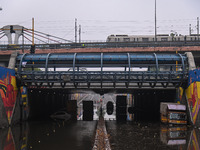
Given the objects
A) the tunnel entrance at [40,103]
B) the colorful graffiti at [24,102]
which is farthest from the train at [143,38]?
the colorful graffiti at [24,102]

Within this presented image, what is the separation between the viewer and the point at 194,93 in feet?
101

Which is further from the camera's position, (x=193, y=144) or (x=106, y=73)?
(x=106, y=73)

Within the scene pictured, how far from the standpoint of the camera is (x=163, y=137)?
23406 mm

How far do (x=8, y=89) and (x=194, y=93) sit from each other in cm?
2334

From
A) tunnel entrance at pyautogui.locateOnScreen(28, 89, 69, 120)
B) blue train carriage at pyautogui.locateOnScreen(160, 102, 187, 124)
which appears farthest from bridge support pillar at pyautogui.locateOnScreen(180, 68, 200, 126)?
tunnel entrance at pyautogui.locateOnScreen(28, 89, 69, 120)

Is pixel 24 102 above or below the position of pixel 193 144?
above

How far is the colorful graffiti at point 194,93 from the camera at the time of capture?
2963 centimetres

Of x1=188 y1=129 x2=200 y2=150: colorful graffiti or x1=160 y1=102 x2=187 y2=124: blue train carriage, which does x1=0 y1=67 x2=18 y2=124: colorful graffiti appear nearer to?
x1=160 y1=102 x2=187 y2=124: blue train carriage

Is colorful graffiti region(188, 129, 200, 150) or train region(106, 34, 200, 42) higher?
train region(106, 34, 200, 42)

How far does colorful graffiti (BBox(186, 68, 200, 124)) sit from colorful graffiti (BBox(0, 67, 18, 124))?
22910 mm

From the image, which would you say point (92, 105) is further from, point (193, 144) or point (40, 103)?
point (193, 144)

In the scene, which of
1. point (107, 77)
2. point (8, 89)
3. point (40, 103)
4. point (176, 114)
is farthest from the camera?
point (40, 103)

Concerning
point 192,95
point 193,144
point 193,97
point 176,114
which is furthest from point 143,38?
point 193,144

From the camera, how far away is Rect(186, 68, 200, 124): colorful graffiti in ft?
97.2
